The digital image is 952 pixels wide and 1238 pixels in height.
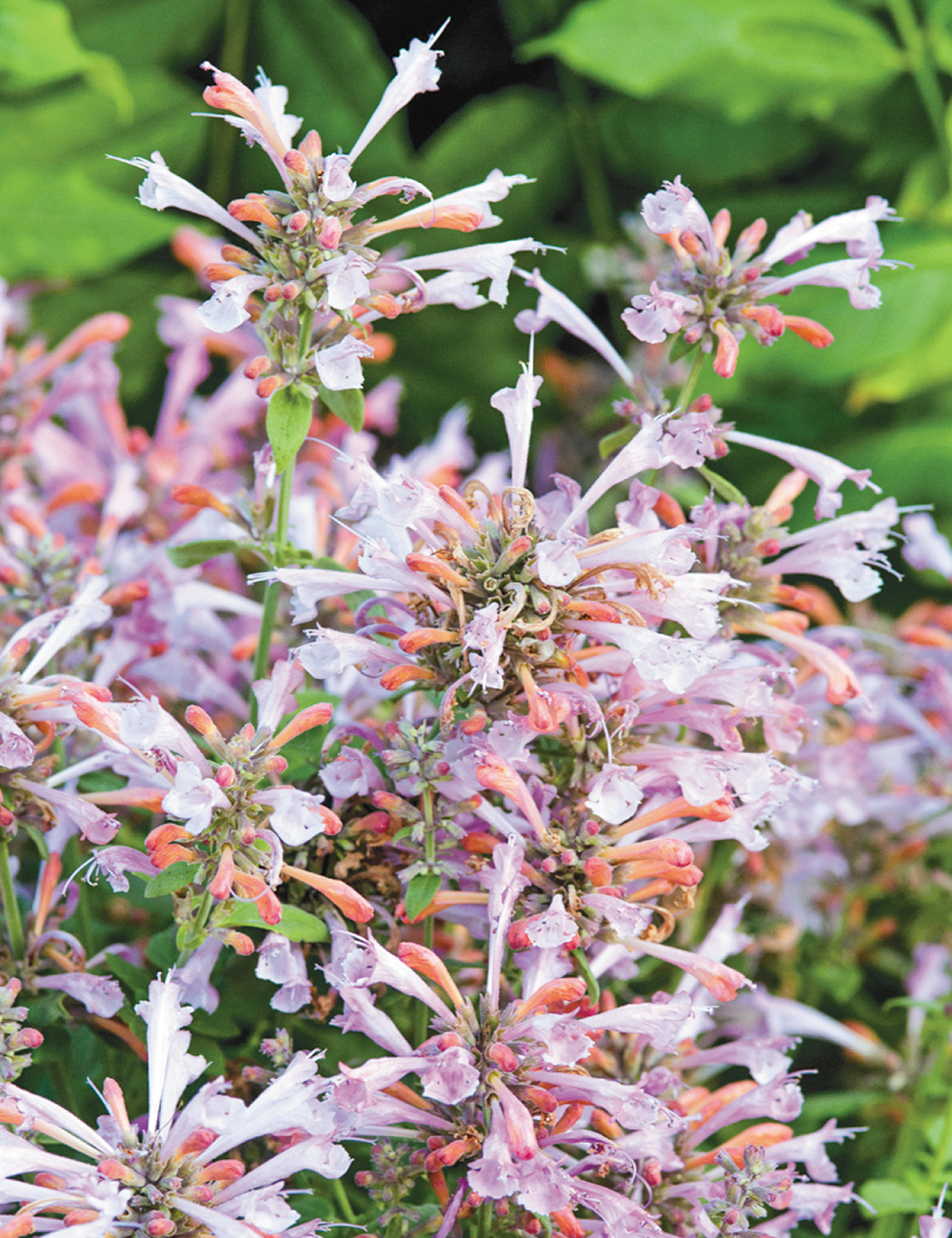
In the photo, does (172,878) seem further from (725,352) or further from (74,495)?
(74,495)

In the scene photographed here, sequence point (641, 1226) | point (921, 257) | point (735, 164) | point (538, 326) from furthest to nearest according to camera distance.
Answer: point (735, 164) → point (921, 257) → point (538, 326) → point (641, 1226)

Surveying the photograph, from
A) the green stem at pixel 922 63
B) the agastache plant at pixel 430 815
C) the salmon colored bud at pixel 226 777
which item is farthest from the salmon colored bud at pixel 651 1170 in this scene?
the green stem at pixel 922 63

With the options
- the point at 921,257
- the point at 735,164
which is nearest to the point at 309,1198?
the point at 921,257

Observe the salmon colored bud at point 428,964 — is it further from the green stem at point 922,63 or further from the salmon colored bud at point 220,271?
the green stem at point 922,63

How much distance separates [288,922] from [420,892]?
1.9 inches

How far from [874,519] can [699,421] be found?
0.13m

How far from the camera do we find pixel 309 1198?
18.5 inches

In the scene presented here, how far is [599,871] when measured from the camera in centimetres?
46

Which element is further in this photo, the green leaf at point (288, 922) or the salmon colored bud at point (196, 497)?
the salmon colored bud at point (196, 497)

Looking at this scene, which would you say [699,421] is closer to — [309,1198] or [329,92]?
[309,1198]

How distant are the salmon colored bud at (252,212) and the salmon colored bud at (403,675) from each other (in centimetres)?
17

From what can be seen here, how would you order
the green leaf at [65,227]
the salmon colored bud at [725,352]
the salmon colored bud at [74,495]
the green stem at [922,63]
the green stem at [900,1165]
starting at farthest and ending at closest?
the green stem at [922,63] → the green leaf at [65,227] → the salmon colored bud at [74,495] → the green stem at [900,1165] → the salmon colored bud at [725,352]

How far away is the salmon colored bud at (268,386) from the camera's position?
0.46m

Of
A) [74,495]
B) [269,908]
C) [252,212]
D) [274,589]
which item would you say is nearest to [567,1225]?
[269,908]
